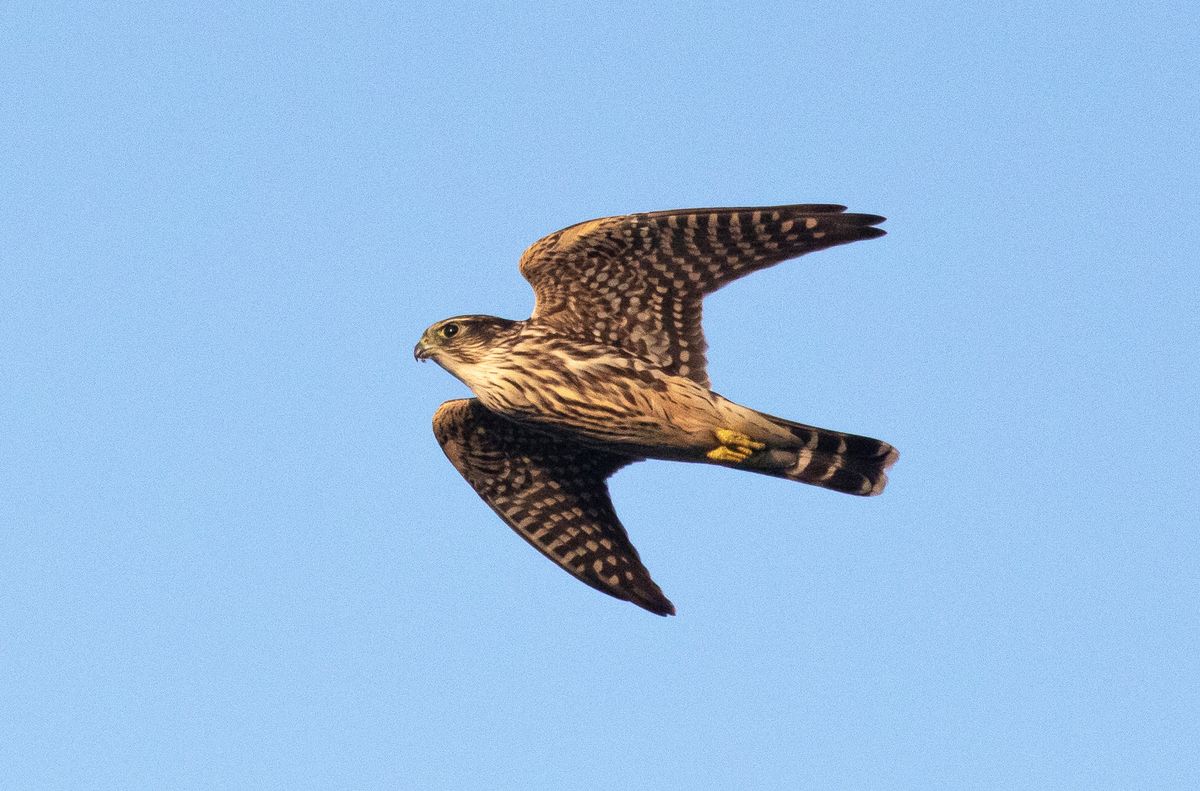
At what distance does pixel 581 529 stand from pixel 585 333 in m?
1.92

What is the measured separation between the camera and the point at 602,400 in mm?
13539

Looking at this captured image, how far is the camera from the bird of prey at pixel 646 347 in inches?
534

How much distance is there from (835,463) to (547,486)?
2.64 metres

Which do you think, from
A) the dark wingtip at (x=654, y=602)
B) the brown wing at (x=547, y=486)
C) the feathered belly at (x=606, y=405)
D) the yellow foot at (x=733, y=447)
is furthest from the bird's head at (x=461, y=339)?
the dark wingtip at (x=654, y=602)

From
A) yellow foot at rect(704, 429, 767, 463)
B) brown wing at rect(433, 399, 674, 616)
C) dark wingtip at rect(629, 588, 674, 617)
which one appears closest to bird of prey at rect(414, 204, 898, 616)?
yellow foot at rect(704, 429, 767, 463)

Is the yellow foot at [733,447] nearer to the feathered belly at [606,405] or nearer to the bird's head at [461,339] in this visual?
the feathered belly at [606,405]

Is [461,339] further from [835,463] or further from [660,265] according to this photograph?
[835,463]

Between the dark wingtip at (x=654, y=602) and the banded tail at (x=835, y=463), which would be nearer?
the banded tail at (x=835, y=463)

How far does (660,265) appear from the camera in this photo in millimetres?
14070

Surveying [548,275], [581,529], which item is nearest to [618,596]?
[581,529]

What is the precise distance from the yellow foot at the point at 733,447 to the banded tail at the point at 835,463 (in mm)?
163

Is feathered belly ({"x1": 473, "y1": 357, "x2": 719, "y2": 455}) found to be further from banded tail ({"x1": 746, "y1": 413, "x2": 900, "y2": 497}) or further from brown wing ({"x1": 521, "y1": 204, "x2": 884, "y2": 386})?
banded tail ({"x1": 746, "y1": 413, "x2": 900, "y2": 497})

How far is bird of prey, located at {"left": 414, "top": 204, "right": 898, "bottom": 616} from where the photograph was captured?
13.6 m

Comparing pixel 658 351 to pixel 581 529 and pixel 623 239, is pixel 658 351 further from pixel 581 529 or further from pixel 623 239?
pixel 581 529
